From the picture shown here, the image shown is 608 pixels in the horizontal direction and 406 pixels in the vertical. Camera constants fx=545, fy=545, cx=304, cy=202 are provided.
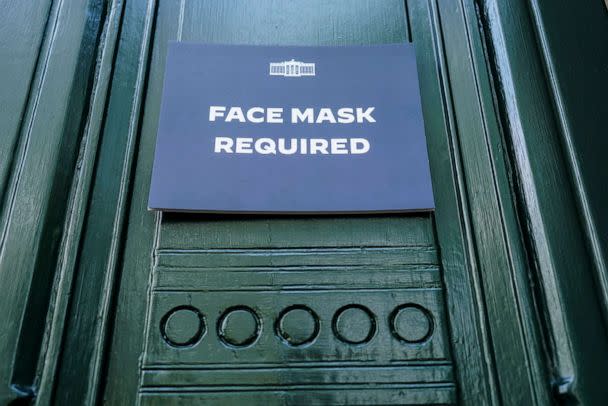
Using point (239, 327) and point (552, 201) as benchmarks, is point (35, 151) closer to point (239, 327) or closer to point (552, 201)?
point (239, 327)

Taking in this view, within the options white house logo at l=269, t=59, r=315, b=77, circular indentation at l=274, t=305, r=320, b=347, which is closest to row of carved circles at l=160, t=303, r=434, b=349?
circular indentation at l=274, t=305, r=320, b=347

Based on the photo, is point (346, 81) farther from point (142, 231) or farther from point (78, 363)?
point (78, 363)

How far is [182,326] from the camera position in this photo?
0.73 m

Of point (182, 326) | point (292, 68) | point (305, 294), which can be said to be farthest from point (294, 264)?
point (292, 68)

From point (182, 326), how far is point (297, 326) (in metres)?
0.15

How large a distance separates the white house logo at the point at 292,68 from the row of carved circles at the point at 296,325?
0.37 metres

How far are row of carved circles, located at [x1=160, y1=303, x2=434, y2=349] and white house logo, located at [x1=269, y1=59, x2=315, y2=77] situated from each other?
37 cm

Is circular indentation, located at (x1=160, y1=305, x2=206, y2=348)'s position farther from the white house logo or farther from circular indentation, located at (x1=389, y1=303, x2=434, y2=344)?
the white house logo

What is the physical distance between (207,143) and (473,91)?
426 millimetres

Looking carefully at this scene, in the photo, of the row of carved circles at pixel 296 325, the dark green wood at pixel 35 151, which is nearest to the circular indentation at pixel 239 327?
the row of carved circles at pixel 296 325

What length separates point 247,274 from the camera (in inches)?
29.8

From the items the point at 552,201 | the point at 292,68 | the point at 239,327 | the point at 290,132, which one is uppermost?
the point at 292,68

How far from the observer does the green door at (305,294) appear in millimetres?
699

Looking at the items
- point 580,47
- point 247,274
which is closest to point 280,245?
point 247,274
